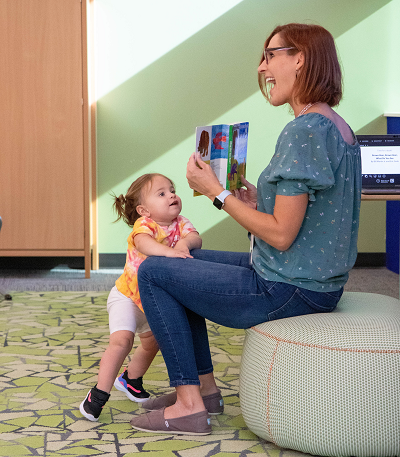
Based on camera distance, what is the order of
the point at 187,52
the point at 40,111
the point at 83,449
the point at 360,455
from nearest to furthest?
the point at 360,455
the point at 83,449
the point at 40,111
the point at 187,52

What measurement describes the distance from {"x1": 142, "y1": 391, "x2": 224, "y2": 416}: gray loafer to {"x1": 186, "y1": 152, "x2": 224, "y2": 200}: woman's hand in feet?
2.34

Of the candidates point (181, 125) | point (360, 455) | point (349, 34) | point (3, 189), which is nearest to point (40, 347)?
point (360, 455)

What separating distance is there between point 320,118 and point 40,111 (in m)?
3.18

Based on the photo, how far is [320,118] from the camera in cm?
163

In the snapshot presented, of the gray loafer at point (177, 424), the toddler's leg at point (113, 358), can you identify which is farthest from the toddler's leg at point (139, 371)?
the gray loafer at point (177, 424)

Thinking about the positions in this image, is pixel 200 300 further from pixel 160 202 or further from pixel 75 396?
pixel 75 396

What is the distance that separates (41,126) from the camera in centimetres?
436

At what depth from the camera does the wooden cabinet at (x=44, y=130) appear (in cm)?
429

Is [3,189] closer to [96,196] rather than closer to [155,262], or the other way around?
[96,196]

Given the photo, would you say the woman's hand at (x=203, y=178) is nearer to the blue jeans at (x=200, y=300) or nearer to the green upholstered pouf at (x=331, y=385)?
the blue jeans at (x=200, y=300)

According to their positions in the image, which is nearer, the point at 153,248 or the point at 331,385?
the point at 331,385

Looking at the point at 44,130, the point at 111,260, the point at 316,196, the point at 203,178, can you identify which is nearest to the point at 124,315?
the point at 203,178

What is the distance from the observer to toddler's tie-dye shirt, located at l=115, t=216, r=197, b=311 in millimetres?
2035

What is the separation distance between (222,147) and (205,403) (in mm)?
874
